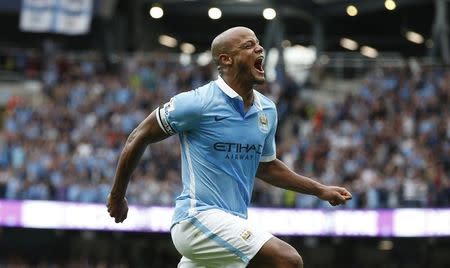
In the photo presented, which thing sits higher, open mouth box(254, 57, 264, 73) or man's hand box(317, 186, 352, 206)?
open mouth box(254, 57, 264, 73)

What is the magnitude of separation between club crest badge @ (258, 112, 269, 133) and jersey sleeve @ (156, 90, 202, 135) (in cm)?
46

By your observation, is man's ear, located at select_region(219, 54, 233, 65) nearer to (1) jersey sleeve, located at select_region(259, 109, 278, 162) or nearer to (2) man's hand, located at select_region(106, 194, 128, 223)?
(1) jersey sleeve, located at select_region(259, 109, 278, 162)

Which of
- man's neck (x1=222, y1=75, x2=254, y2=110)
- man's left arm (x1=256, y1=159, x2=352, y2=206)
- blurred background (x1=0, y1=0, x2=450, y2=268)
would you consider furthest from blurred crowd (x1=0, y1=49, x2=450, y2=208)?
man's neck (x1=222, y1=75, x2=254, y2=110)

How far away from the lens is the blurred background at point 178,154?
22219 mm

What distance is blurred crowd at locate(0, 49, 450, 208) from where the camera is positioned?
2212 centimetres

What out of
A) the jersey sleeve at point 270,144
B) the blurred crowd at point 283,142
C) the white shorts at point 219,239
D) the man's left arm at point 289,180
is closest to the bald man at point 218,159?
the white shorts at point 219,239

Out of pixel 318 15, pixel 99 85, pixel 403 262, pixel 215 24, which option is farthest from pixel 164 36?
pixel 403 262

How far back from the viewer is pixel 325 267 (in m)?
25.4

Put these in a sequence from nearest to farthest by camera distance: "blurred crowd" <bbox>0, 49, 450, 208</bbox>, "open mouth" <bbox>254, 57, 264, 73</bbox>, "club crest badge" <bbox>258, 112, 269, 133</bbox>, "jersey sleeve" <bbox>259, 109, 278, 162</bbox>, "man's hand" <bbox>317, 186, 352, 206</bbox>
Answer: "open mouth" <bbox>254, 57, 264, 73</bbox> → "club crest badge" <bbox>258, 112, 269, 133</bbox> → "jersey sleeve" <bbox>259, 109, 278, 162</bbox> → "man's hand" <bbox>317, 186, 352, 206</bbox> → "blurred crowd" <bbox>0, 49, 450, 208</bbox>

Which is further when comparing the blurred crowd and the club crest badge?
the blurred crowd

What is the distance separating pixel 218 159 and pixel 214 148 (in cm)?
7

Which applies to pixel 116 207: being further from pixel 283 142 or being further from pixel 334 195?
pixel 283 142

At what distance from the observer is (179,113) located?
655 cm

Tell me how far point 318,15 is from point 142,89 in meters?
10.1
